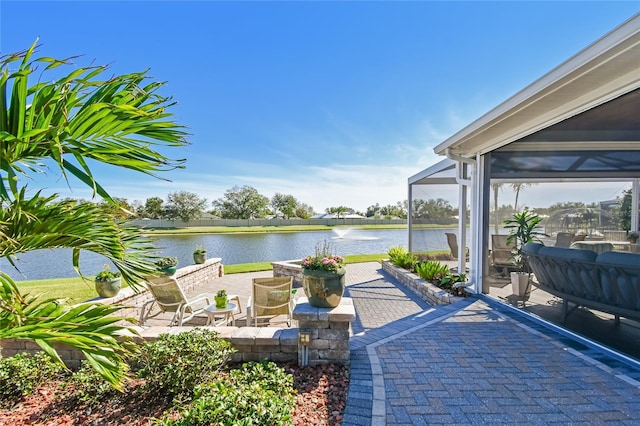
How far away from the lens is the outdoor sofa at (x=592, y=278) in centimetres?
320

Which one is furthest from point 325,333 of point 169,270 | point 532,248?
point 169,270

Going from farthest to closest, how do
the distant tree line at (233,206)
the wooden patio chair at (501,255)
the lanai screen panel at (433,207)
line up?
the distant tree line at (233,206) < the lanai screen panel at (433,207) < the wooden patio chair at (501,255)

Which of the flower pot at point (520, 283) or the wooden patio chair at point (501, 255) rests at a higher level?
the wooden patio chair at point (501, 255)

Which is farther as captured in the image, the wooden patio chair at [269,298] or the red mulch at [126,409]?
the wooden patio chair at [269,298]

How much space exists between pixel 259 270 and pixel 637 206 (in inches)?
376

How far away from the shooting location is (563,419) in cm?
217

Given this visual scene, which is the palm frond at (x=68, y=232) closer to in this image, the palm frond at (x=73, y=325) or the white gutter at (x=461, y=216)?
the palm frond at (x=73, y=325)

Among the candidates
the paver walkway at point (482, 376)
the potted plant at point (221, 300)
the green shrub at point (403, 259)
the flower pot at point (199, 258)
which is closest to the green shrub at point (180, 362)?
the paver walkway at point (482, 376)

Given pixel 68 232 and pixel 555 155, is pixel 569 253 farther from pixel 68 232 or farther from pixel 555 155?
pixel 68 232

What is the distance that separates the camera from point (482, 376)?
278 cm

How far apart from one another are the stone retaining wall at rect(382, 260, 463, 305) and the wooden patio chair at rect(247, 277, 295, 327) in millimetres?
2867

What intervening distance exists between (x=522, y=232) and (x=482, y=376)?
11.6ft

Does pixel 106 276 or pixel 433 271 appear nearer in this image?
pixel 106 276

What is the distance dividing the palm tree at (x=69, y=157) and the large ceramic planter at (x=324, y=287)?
1.72 meters
